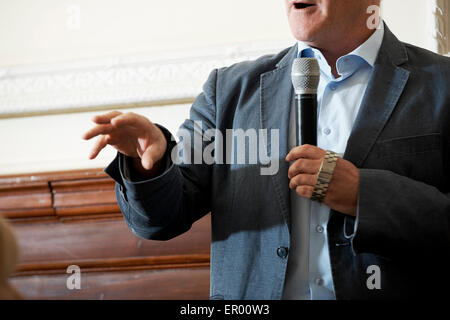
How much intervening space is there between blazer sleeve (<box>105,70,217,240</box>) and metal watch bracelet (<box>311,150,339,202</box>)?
9.5 inches

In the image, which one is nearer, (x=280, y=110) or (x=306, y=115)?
(x=306, y=115)

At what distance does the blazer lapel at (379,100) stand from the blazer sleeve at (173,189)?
11.5 inches

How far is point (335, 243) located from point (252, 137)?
0.26 m

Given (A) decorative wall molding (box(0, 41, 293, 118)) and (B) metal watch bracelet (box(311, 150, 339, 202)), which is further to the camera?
(A) decorative wall molding (box(0, 41, 293, 118))

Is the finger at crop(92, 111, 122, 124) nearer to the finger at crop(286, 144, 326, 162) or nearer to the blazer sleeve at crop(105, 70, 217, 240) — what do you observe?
the blazer sleeve at crop(105, 70, 217, 240)

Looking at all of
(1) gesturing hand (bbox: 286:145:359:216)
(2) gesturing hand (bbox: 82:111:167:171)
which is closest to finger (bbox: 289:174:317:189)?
(1) gesturing hand (bbox: 286:145:359:216)

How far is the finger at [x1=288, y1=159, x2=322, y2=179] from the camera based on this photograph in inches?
37.3

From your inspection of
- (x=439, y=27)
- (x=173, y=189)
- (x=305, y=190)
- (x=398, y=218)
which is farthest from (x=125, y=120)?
(x=439, y=27)

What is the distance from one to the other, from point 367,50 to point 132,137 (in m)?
0.50

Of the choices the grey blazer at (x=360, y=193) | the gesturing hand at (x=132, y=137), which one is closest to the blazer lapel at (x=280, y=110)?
the grey blazer at (x=360, y=193)

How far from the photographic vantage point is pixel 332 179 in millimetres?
966

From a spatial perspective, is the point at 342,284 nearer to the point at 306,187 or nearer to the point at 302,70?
the point at 306,187

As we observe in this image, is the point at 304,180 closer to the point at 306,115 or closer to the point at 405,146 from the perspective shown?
the point at 306,115
